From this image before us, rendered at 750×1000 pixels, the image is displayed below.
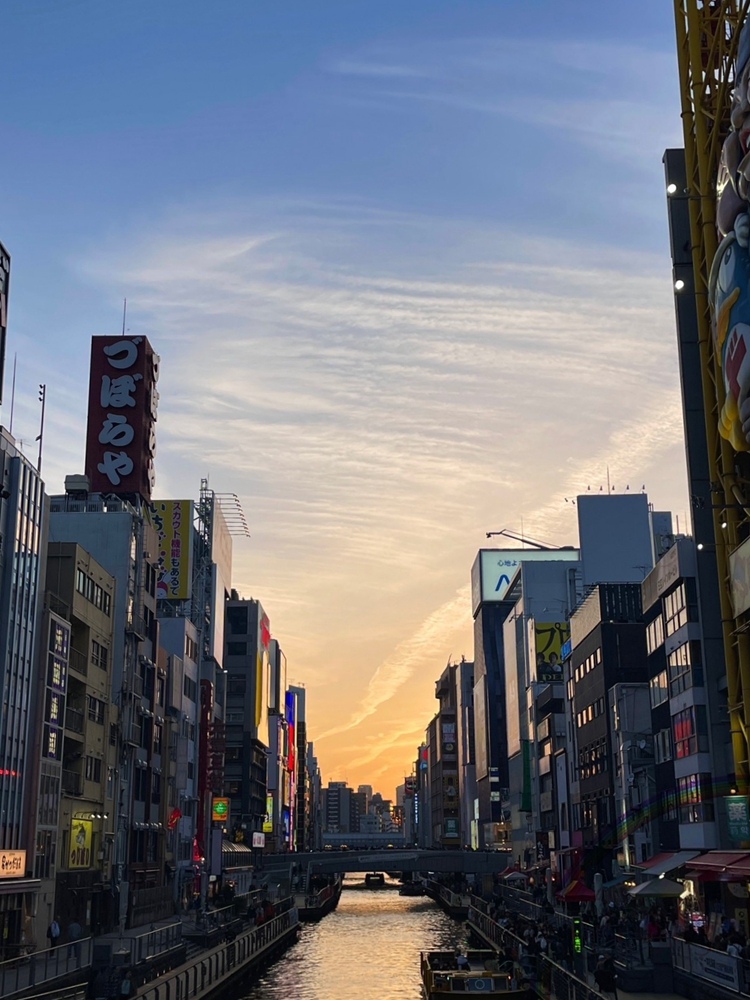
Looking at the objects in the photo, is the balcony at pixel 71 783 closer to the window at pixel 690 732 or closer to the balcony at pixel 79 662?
the balcony at pixel 79 662

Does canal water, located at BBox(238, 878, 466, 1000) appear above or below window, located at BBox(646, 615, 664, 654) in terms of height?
below

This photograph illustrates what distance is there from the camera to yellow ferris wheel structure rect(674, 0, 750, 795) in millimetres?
55281

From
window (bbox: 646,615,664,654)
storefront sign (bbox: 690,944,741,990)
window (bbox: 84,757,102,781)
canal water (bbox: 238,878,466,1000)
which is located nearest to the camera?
storefront sign (bbox: 690,944,741,990)

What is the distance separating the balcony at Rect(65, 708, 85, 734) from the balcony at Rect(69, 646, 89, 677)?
7.85 feet

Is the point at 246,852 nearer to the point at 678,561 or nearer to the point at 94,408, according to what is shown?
the point at 94,408

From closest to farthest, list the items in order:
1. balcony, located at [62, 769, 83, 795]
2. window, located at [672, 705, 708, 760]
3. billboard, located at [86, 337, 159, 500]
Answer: window, located at [672, 705, 708, 760] < balcony, located at [62, 769, 83, 795] < billboard, located at [86, 337, 159, 500]

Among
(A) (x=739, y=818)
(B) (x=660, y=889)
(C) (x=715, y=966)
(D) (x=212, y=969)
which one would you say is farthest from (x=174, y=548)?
(C) (x=715, y=966)

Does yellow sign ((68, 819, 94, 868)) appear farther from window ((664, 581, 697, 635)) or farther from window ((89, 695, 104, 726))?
window ((664, 581, 697, 635))

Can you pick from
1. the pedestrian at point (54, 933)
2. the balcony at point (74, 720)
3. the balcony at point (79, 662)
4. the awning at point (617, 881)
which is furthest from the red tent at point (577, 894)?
the balcony at point (79, 662)

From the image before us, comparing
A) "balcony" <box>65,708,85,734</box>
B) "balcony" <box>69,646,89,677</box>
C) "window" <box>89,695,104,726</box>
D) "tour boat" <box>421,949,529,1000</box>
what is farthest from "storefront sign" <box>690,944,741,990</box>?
"window" <box>89,695,104,726</box>

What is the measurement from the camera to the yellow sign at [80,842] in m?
69.4

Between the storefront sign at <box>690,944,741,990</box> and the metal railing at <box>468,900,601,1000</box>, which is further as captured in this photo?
the metal railing at <box>468,900,601,1000</box>

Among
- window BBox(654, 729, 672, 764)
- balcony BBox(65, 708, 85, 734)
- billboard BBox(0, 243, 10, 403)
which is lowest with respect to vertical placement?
window BBox(654, 729, 672, 764)

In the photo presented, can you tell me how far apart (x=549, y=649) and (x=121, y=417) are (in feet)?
237
